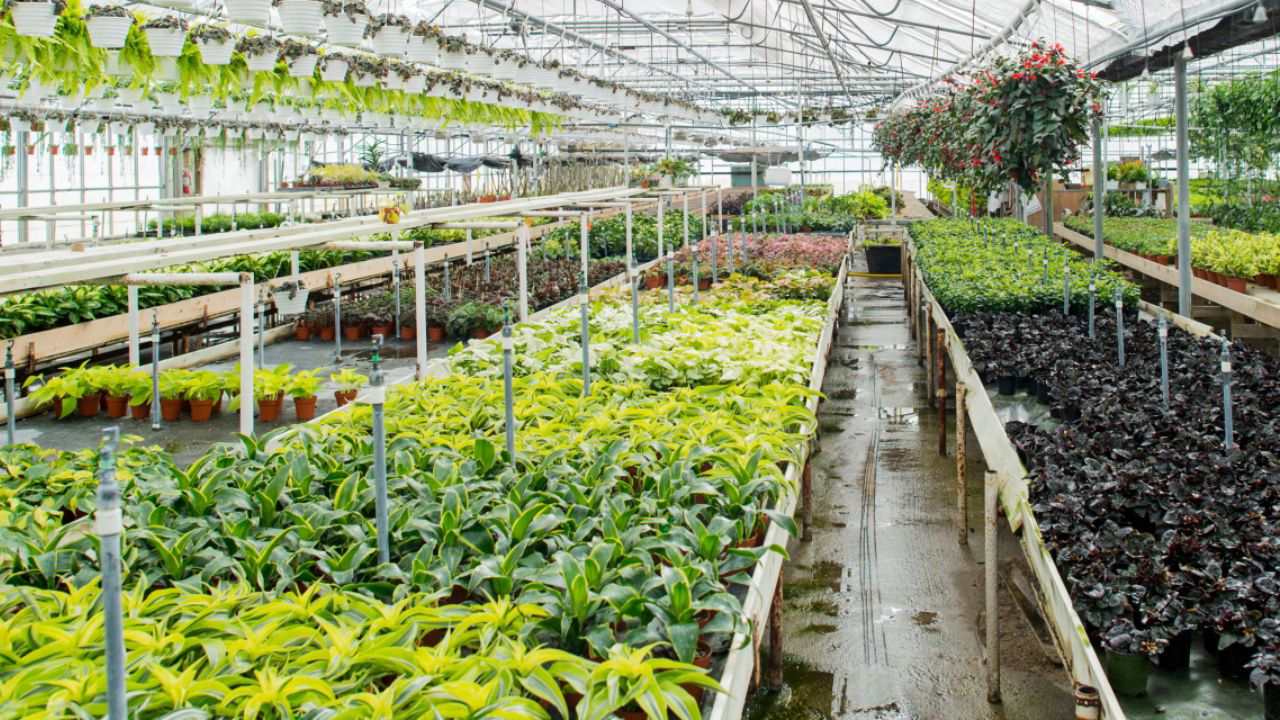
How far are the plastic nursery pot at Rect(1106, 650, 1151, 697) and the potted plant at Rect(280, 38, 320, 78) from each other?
16.9 feet

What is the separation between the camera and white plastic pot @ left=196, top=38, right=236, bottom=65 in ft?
18.1

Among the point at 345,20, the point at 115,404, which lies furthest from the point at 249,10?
the point at 115,404

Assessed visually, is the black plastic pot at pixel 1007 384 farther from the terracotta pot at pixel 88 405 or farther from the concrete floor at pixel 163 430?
the terracotta pot at pixel 88 405

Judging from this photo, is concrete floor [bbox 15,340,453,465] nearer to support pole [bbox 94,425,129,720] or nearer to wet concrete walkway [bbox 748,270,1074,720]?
wet concrete walkway [bbox 748,270,1074,720]

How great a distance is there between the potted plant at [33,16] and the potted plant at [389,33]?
1.90m

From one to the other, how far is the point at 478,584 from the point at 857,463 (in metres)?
4.49

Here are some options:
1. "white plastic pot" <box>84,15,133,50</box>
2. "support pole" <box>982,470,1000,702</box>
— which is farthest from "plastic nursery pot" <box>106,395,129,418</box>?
"support pole" <box>982,470,1000,702</box>

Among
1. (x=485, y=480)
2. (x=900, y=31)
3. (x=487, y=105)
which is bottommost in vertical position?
(x=485, y=480)

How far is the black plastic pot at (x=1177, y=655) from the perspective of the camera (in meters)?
2.74

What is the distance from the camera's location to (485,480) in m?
3.60

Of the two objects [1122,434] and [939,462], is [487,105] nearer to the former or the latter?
[939,462]

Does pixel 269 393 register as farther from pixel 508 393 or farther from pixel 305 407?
pixel 508 393

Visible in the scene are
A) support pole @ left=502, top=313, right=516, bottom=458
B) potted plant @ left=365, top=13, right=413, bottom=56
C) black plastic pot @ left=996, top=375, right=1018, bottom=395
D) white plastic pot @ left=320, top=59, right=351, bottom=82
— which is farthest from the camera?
white plastic pot @ left=320, top=59, right=351, bottom=82

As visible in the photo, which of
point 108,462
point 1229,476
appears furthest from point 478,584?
point 1229,476
